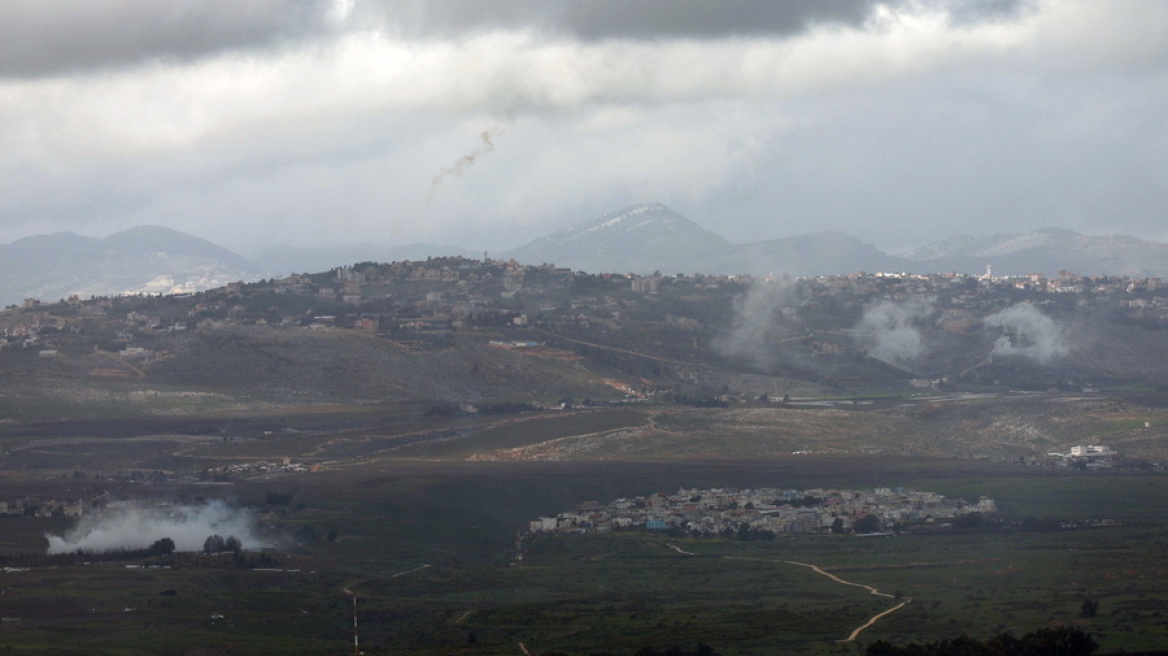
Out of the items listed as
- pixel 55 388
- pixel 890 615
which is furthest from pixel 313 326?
pixel 890 615

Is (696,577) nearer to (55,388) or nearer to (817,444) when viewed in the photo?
(817,444)

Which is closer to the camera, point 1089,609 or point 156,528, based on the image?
point 1089,609

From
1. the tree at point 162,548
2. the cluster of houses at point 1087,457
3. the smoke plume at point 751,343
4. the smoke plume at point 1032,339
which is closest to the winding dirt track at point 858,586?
the tree at point 162,548

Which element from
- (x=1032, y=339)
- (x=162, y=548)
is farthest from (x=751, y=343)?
(x=162, y=548)

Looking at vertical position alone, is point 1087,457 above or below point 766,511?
above

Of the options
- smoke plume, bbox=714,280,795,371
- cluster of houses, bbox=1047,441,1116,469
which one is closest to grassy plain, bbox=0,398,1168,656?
→ cluster of houses, bbox=1047,441,1116,469

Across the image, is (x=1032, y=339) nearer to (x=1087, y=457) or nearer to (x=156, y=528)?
(x=1087, y=457)
